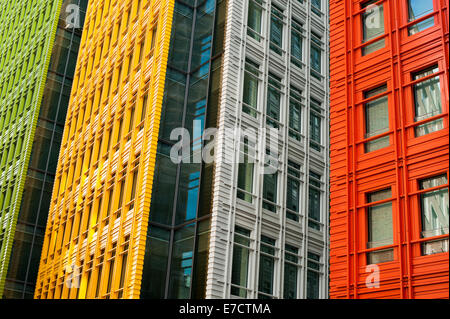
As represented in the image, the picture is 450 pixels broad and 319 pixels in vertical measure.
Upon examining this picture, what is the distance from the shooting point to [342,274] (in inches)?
864

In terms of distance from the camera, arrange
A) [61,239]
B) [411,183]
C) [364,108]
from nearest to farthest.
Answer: [411,183]
[364,108]
[61,239]

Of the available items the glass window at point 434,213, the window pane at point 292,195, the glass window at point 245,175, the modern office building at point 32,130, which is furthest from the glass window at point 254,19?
the modern office building at point 32,130

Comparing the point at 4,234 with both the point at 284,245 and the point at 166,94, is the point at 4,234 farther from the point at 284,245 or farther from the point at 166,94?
the point at 284,245

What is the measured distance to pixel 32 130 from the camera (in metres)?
48.7

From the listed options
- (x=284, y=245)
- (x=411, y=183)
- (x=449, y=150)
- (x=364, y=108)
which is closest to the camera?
(x=449, y=150)

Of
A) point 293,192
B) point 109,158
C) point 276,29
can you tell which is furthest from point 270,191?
point 109,158

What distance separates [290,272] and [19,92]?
3377cm

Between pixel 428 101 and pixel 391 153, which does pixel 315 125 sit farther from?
pixel 428 101

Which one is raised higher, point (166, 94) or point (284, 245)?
point (166, 94)

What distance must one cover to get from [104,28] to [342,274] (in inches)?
1203

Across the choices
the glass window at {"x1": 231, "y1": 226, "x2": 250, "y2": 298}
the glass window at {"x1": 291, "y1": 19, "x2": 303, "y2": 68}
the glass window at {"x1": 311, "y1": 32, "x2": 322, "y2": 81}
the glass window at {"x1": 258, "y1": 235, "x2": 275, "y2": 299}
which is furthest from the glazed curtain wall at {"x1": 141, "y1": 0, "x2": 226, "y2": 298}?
the glass window at {"x1": 311, "y1": 32, "x2": 322, "y2": 81}

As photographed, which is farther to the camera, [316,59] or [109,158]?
[316,59]

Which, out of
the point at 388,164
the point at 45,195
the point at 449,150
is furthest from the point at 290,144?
the point at 45,195

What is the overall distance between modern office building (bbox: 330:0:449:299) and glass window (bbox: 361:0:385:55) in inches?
1.7
